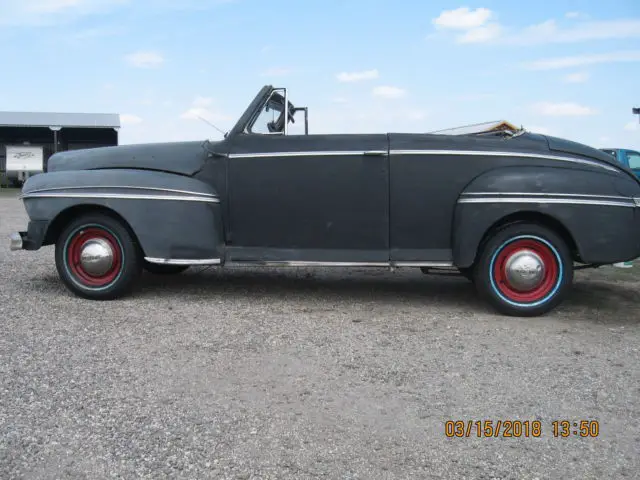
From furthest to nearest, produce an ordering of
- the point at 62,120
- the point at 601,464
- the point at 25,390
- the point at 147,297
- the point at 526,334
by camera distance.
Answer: the point at 62,120, the point at 147,297, the point at 526,334, the point at 25,390, the point at 601,464

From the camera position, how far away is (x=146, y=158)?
516 centimetres

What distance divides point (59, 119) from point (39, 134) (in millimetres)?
5122

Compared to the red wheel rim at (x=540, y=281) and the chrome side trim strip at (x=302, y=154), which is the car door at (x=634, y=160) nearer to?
the red wheel rim at (x=540, y=281)

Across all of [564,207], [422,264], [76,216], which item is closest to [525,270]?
[564,207]

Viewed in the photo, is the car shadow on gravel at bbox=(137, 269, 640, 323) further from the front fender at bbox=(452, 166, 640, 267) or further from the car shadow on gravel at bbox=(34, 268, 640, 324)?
the front fender at bbox=(452, 166, 640, 267)

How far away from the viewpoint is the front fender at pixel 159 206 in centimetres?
488

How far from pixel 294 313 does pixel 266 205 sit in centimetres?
92

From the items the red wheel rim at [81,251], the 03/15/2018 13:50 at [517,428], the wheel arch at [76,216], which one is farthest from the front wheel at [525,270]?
the red wheel rim at [81,251]

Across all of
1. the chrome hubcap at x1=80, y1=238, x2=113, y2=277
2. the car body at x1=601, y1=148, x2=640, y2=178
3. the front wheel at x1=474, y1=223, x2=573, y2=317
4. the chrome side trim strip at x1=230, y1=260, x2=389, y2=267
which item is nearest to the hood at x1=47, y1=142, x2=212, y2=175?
the chrome hubcap at x1=80, y1=238, x2=113, y2=277

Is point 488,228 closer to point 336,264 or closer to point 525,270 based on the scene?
point 525,270

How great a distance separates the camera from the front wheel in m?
4.64

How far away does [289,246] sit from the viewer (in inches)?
193

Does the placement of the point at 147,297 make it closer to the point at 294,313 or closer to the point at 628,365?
the point at 294,313

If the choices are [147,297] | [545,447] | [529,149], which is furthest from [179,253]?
[545,447]
